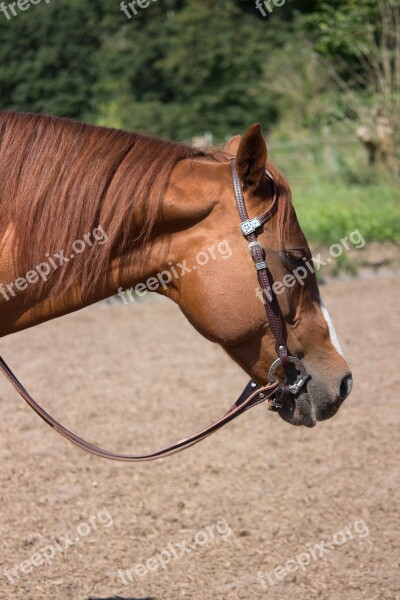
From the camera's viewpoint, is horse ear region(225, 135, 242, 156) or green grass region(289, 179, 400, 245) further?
green grass region(289, 179, 400, 245)

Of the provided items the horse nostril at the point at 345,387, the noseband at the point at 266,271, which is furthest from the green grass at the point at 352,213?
the noseband at the point at 266,271

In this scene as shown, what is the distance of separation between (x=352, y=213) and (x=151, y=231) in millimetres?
9815

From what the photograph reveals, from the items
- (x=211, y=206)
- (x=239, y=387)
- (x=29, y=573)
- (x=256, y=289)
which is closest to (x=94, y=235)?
(x=211, y=206)

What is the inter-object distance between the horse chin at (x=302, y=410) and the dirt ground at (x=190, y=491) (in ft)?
3.27

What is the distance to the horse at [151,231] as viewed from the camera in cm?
214

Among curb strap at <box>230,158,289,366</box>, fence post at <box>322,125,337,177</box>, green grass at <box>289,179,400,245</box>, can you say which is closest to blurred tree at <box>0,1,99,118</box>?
fence post at <box>322,125,337,177</box>

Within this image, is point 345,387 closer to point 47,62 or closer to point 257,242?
point 257,242

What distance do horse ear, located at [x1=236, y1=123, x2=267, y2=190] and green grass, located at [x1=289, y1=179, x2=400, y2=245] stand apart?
8849 millimetres

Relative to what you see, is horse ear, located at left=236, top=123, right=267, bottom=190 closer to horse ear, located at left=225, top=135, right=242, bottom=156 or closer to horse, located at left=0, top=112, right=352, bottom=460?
horse, located at left=0, top=112, right=352, bottom=460

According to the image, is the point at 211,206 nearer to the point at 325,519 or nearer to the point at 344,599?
the point at 344,599

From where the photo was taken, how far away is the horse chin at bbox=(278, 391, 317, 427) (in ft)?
7.78

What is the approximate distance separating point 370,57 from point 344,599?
1146 cm

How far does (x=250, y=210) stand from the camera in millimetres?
2209


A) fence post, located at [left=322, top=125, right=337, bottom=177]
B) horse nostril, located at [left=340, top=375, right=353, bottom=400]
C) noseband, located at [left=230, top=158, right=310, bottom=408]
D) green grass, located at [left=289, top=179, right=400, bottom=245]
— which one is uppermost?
noseband, located at [left=230, top=158, right=310, bottom=408]
